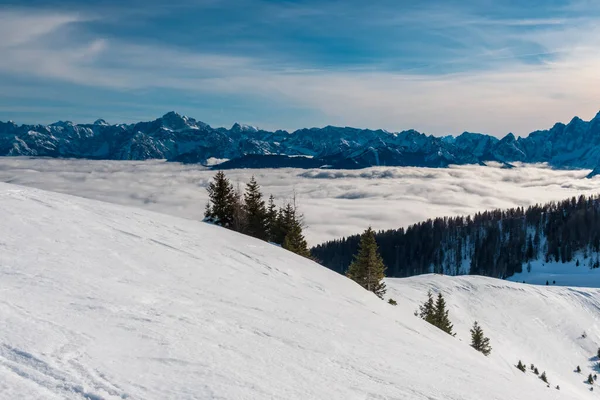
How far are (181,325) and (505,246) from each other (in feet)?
617

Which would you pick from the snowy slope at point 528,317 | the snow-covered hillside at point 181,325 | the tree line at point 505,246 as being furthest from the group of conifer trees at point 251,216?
the tree line at point 505,246

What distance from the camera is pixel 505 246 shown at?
174 metres

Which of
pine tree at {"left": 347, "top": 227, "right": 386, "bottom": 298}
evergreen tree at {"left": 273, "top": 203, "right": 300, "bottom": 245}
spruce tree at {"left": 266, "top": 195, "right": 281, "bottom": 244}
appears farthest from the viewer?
spruce tree at {"left": 266, "top": 195, "right": 281, "bottom": 244}

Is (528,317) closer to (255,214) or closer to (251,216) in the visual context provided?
(255,214)

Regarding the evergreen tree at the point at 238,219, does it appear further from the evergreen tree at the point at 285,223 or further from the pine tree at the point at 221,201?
the evergreen tree at the point at 285,223

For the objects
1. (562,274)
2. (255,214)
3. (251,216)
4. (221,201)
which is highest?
(221,201)

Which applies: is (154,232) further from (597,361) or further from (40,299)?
(597,361)

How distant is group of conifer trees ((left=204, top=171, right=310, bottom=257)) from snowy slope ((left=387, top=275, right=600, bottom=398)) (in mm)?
13940

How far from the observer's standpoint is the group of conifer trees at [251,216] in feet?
143

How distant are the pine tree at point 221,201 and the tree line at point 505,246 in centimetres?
13542

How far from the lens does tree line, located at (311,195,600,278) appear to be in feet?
511

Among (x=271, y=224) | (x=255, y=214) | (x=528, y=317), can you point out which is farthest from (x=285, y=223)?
(x=528, y=317)

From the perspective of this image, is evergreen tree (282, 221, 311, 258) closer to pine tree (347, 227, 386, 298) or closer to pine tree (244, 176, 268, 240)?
pine tree (244, 176, 268, 240)

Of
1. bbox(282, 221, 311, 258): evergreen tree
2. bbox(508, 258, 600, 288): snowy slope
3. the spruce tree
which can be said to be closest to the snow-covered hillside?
bbox(282, 221, 311, 258): evergreen tree
